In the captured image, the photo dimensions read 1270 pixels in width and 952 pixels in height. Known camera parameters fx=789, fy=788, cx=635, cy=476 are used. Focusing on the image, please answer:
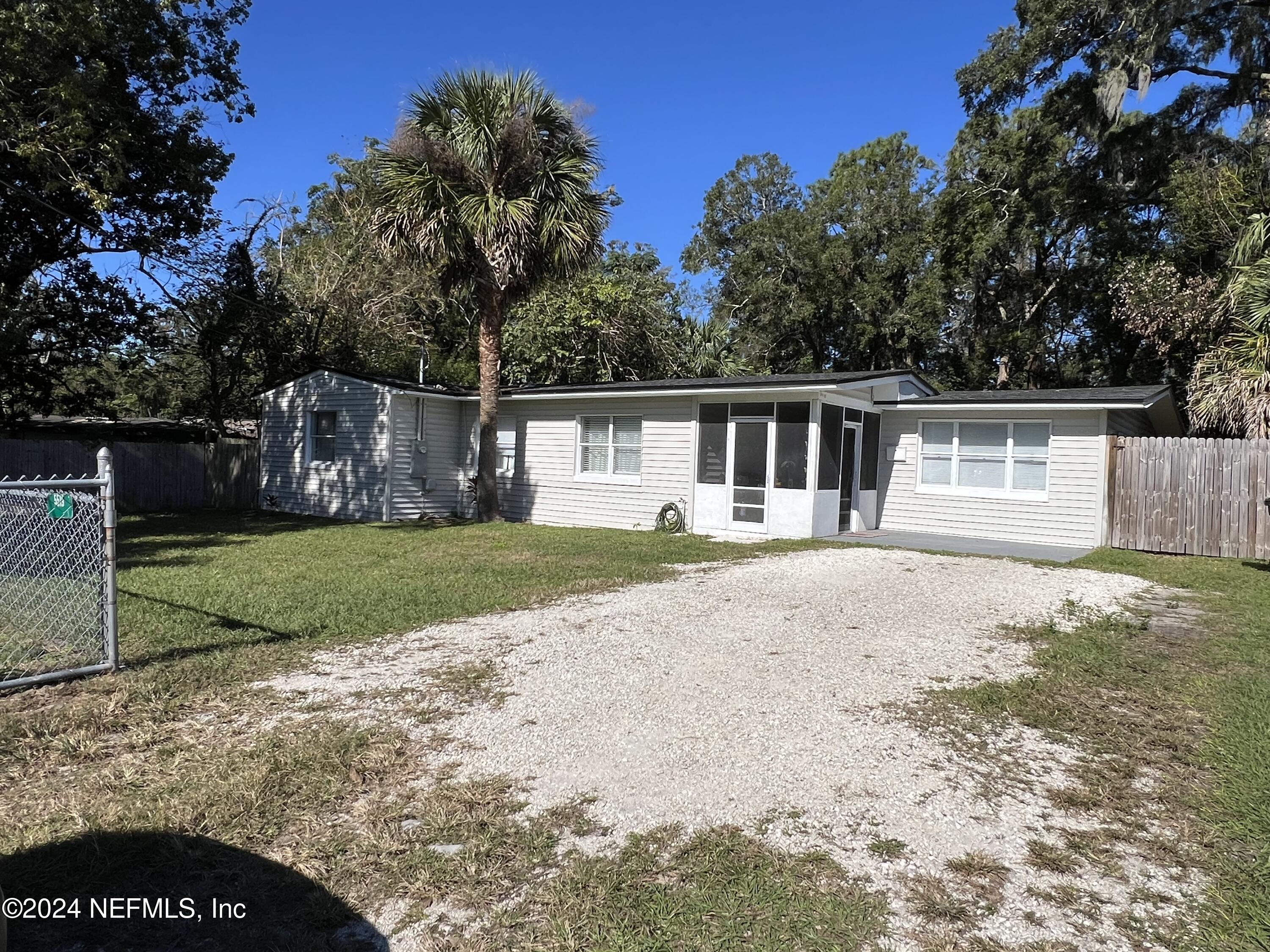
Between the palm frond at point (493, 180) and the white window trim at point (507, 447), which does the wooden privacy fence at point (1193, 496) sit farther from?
the white window trim at point (507, 447)

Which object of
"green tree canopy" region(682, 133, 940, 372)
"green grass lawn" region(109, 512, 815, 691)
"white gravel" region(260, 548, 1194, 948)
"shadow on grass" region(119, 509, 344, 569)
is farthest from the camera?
"green tree canopy" region(682, 133, 940, 372)

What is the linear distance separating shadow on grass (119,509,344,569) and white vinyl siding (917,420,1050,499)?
38.2ft

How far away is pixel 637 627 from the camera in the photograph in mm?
6793

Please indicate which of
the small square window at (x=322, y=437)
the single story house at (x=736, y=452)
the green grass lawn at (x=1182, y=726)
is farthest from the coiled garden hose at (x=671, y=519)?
the green grass lawn at (x=1182, y=726)

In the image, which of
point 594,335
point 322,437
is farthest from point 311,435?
point 594,335

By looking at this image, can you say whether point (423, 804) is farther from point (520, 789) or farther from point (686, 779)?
point (686, 779)

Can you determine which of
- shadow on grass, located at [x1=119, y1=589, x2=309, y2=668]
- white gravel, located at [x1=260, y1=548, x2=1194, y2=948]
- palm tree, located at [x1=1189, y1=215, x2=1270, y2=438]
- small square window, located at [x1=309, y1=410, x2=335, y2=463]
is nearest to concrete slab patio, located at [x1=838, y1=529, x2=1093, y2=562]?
palm tree, located at [x1=1189, y1=215, x2=1270, y2=438]

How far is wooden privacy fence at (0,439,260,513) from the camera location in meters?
17.3

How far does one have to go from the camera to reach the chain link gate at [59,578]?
4859 mm

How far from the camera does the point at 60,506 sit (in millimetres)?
4652

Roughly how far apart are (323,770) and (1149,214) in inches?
993

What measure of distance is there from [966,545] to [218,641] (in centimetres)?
1129

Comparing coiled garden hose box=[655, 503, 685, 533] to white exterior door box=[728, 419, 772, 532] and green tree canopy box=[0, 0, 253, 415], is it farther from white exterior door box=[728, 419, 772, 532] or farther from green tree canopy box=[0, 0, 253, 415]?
green tree canopy box=[0, 0, 253, 415]

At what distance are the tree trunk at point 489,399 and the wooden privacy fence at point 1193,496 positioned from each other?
36.7ft
